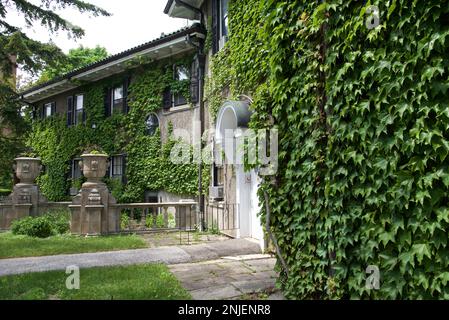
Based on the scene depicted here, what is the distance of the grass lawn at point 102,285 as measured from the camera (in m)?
4.30

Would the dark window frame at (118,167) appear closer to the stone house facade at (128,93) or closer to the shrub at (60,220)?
the stone house facade at (128,93)

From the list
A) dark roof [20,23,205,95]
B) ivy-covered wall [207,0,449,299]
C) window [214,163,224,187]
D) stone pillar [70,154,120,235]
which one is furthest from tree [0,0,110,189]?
ivy-covered wall [207,0,449,299]

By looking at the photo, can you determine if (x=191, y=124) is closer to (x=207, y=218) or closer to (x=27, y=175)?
(x=207, y=218)

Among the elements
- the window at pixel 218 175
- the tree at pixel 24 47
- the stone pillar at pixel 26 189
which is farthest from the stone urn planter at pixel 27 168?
the window at pixel 218 175

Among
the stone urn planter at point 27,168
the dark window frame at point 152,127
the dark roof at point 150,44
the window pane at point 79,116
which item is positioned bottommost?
the stone urn planter at point 27,168

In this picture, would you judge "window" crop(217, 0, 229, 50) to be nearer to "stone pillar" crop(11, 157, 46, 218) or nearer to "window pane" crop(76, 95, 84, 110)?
"stone pillar" crop(11, 157, 46, 218)

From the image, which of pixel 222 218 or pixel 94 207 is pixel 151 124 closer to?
pixel 94 207

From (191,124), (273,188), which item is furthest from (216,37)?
(273,188)

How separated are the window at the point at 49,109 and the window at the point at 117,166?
7330 millimetres

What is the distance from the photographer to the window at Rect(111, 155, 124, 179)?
15.2 metres

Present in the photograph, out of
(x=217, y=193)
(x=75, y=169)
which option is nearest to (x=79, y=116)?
(x=75, y=169)

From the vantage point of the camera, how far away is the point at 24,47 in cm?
1177

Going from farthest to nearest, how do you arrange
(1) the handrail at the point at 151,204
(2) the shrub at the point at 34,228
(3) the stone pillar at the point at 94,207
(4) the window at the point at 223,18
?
(4) the window at the point at 223,18
(1) the handrail at the point at 151,204
(3) the stone pillar at the point at 94,207
(2) the shrub at the point at 34,228

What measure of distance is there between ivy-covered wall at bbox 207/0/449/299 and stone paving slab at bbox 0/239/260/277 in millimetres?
2404
